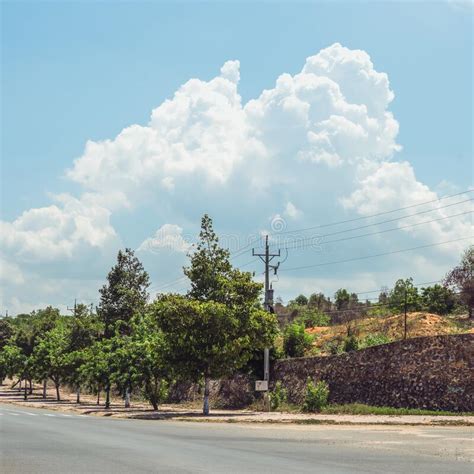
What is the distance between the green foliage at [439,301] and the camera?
71.0 meters

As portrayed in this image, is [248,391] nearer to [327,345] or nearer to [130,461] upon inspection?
[327,345]

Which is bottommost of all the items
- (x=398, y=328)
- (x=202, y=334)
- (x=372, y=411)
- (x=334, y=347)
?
(x=372, y=411)

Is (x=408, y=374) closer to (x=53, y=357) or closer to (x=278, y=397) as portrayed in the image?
(x=278, y=397)

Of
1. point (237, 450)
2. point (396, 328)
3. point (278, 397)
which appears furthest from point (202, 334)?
point (396, 328)

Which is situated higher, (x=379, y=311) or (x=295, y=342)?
(x=379, y=311)

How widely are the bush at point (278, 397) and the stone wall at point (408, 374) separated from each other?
1.40 metres

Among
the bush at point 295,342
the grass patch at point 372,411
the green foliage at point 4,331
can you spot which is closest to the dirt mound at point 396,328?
the bush at point 295,342

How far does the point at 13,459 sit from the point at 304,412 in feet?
85.1

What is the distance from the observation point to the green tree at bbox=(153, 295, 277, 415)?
127 ft

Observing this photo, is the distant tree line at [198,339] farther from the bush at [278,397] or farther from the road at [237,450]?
the road at [237,450]

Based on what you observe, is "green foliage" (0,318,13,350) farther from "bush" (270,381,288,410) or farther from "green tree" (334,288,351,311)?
"bush" (270,381,288,410)

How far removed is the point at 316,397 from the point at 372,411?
417 centimetres

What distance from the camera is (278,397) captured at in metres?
44.8

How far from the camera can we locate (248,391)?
159ft
